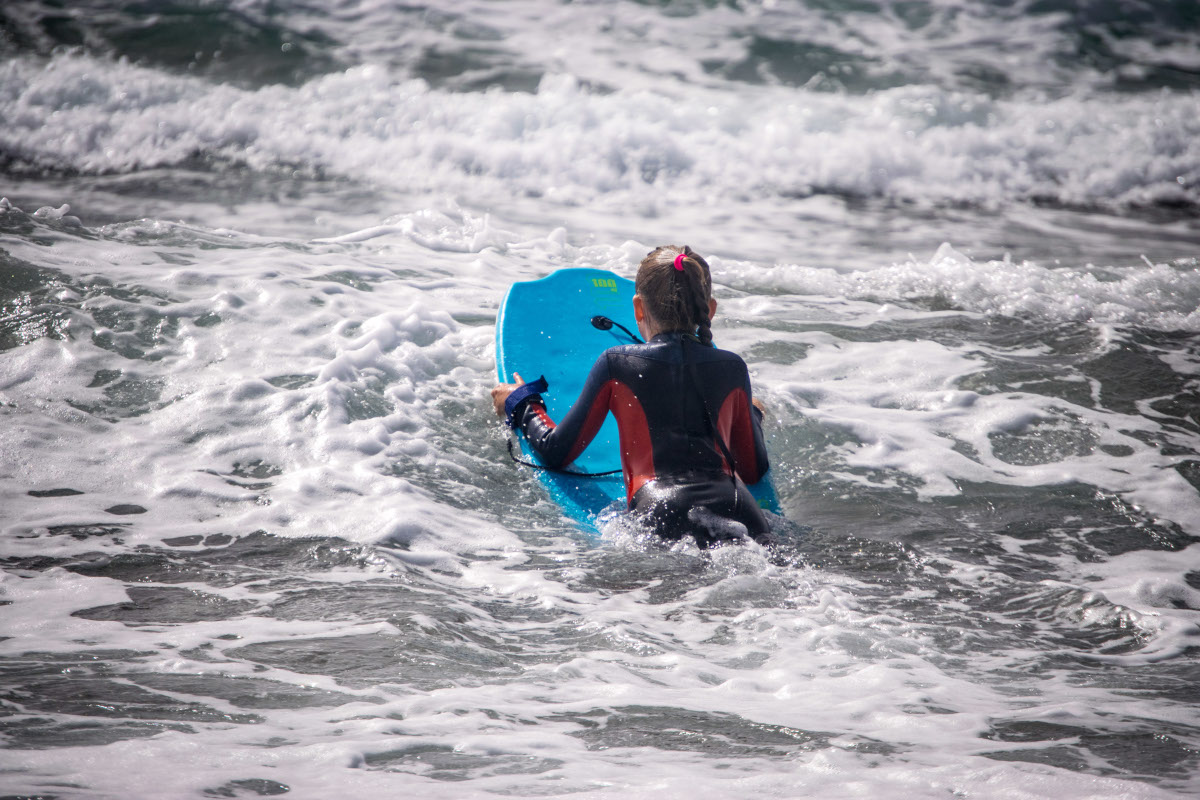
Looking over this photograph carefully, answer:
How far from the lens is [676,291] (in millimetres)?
3506

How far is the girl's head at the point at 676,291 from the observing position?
3.51 metres

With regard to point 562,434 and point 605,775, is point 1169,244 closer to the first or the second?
point 562,434

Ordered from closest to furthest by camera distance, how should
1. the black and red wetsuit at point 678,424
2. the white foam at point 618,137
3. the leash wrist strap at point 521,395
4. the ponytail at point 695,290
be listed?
the black and red wetsuit at point 678,424 → the ponytail at point 695,290 → the leash wrist strap at point 521,395 → the white foam at point 618,137

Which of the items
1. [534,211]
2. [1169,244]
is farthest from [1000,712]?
[1169,244]

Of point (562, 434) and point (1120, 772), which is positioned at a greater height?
point (562, 434)

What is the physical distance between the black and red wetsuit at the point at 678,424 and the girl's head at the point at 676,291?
0.18 ft

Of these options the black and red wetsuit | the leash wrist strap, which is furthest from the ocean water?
the leash wrist strap

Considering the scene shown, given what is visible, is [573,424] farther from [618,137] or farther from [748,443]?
[618,137]

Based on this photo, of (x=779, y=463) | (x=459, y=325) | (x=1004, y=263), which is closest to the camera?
(x=779, y=463)

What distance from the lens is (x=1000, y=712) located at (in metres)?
2.44

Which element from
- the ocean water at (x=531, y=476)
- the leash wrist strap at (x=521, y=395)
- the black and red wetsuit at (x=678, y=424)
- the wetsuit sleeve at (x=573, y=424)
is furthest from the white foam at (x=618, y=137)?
the black and red wetsuit at (x=678, y=424)

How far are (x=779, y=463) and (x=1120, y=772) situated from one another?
2267 mm

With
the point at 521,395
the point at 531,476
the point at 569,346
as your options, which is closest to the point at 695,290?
the point at 521,395

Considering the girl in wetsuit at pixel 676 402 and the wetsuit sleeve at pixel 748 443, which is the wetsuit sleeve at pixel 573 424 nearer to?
the girl in wetsuit at pixel 676 402
